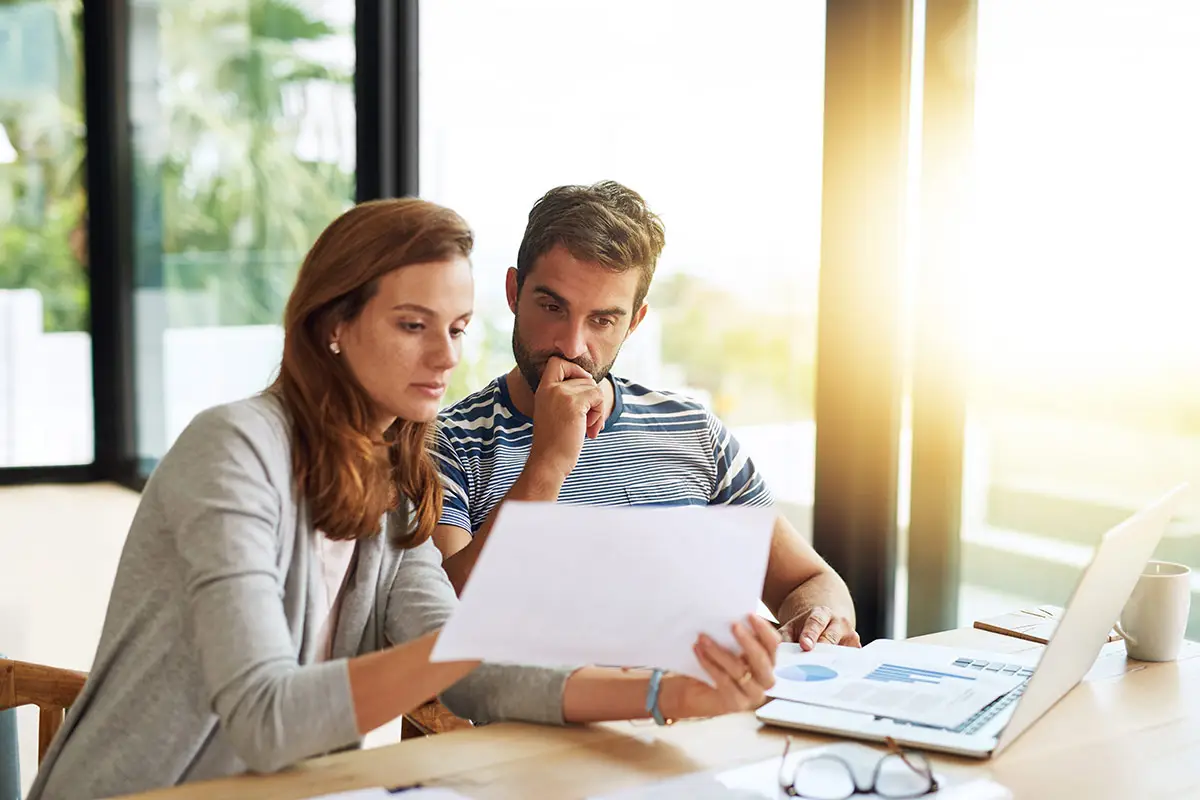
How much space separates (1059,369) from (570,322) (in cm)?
96

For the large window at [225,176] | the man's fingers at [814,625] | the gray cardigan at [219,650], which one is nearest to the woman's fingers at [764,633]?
the gray cardigan at [219,650]

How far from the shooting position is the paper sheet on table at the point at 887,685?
4.26 feet

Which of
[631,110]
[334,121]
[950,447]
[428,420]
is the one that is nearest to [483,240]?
[631,110]

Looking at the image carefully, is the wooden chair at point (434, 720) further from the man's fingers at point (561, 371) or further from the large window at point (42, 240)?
the large window at point (42, 240)

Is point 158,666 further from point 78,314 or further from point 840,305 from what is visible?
point 78,314

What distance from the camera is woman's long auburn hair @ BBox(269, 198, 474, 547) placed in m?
1.32

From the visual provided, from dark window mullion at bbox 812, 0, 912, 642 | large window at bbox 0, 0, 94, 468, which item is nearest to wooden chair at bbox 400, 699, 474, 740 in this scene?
dark window mullion at bbox 812, 0, 912, 642

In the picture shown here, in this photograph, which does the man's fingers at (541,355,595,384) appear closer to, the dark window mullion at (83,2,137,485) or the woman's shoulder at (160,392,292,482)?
the woman's shoulder at (160,392,292,482)

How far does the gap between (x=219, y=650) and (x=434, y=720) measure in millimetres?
462

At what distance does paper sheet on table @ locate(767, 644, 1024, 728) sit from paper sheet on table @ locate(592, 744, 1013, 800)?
0.11m

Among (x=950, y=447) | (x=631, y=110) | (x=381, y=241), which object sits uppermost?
(x=631, y=110)

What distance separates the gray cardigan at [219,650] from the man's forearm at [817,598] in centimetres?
64

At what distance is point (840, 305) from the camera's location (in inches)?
94.9

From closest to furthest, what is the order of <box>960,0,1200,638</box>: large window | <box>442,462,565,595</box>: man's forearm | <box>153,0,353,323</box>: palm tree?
1. <box>442,462,565,595</box>: man's forearm
2. <box>960,0,1200,638</box>: large window
3. <box>153,0,353,323</box>: palm tree
